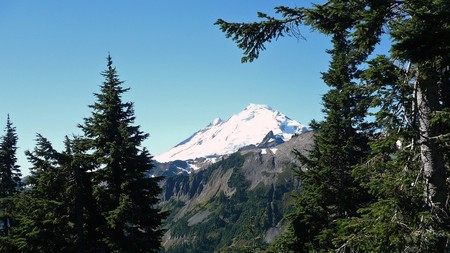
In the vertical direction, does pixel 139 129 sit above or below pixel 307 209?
above

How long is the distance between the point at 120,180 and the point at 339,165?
513 inches

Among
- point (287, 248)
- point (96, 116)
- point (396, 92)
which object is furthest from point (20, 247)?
point (396, 92)

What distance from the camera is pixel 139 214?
61.9ft

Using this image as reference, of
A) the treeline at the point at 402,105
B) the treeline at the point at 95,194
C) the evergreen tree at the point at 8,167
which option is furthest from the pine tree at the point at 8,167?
the treeline at the point at 402,105

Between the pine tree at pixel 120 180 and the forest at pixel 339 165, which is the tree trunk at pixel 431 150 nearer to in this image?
the forest at pixel 339 165

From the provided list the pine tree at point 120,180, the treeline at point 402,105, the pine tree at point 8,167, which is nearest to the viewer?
the treeline at point 402,105

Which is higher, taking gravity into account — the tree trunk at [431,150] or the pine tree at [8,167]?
the pine tree at [8,167]

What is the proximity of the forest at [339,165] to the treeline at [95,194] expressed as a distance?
0.07m

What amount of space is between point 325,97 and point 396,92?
39.6 ft

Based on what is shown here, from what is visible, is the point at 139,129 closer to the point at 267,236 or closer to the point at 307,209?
the point at 307,209

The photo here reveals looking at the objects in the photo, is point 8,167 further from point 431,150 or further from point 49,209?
point 431,150

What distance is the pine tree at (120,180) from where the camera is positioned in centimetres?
1861

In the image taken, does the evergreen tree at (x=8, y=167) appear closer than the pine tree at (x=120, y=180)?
No

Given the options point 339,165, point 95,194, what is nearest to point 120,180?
point 95,194
